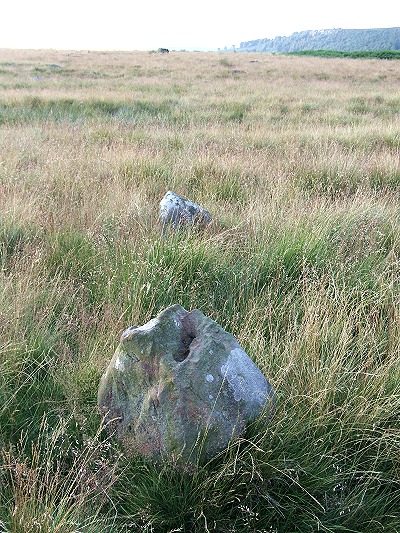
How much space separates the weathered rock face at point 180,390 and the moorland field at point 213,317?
88mm

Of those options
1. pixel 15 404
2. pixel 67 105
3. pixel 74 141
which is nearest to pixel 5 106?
pixel 67 105


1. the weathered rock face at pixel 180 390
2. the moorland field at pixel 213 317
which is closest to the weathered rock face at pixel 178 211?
the moorland field at pixel 213 317

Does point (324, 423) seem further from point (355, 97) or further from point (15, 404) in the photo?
point (355, 97)

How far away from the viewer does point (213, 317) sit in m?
2.97

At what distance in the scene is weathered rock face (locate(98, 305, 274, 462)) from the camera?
1.83m

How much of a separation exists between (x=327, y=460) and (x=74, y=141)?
7.22m

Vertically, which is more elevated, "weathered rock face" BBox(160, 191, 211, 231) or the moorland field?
"weathered rock face" BBox(160, 191, 211, 231)

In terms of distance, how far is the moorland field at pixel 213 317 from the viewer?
177 cm

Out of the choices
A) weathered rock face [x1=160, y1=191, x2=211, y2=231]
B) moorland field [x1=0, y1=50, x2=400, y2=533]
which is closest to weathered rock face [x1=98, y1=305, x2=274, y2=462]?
moorland field [x1=0, y1=50, x2=400, y2=533]

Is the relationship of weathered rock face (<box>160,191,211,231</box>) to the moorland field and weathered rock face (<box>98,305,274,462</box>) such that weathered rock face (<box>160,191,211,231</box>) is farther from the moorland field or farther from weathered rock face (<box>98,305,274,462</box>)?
weathered rock face (<box>98,305,274,462</box>)

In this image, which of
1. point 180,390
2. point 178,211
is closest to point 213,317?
point 180,390

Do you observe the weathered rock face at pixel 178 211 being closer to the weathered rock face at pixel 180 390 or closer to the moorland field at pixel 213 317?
the moorland field at pixel 213 317

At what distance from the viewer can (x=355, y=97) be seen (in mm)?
14977

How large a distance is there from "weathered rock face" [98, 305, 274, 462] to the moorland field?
9 centimetres
